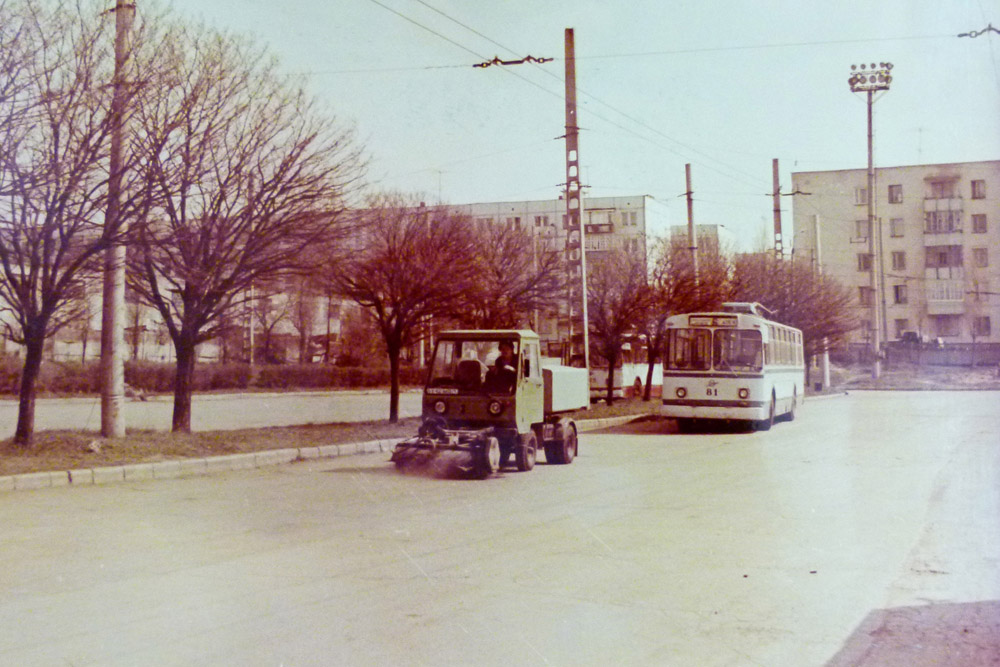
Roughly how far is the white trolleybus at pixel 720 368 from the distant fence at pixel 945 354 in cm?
3911

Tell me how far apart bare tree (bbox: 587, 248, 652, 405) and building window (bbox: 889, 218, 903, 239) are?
122 feet

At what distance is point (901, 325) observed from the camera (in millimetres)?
66375

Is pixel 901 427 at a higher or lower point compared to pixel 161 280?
lower

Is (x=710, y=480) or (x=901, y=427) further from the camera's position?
(x=901, y=427)

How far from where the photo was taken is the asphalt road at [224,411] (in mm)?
23422

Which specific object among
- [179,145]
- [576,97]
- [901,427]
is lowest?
[901,427]

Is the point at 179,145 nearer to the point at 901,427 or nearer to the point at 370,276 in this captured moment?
the point at 370,276

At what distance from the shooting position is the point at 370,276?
2230cm

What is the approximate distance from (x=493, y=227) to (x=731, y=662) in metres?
35.9

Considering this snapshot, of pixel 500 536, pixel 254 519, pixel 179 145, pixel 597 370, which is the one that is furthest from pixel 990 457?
pixel 597 370

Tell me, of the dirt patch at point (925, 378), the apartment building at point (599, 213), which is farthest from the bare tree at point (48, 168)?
the apartment building at point (599, 213)

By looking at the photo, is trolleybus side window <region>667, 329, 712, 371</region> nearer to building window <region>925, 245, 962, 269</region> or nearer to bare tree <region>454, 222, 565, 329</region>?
bare tree <region>454, 222, 565, 329</region>

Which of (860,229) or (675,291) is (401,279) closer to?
(675,291)

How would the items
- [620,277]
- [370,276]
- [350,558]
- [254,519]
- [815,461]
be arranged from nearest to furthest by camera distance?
[350,558] < [254,519] < [815,461] < [370,276] < [620,277]
